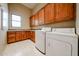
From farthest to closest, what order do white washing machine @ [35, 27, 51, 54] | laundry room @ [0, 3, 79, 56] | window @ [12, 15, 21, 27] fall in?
window @ [12, 15, 21, 27] → laundry room @ [0, 3, 79, 56] → white washing machine @ [35, 27, 51, 54]

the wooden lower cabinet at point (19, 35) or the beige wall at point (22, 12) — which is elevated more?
the beige wall at point (22, 12)

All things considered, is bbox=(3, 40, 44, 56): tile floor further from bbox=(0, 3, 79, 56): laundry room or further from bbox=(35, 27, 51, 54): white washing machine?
bbox=(35, 27, 51, 54): white washing machine

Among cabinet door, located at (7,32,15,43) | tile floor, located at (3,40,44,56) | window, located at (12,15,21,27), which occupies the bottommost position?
tile floor, located at (3,40,44,56)

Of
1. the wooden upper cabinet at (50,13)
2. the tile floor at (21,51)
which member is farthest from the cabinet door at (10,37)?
the wooden upper cabinet at (50,13)

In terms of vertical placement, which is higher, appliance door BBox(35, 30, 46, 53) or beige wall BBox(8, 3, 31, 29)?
beige wall BBox(8, 3, 31, 29)

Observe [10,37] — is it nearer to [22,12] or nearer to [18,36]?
[18,36]

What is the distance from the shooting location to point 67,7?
4.59 feet

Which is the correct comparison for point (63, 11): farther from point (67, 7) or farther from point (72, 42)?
point (72, 42)

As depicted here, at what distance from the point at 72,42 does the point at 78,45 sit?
76mm

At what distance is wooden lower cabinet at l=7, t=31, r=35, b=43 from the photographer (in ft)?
11.1

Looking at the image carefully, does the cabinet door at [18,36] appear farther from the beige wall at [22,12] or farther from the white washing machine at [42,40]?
the white washing machine at [42,40]

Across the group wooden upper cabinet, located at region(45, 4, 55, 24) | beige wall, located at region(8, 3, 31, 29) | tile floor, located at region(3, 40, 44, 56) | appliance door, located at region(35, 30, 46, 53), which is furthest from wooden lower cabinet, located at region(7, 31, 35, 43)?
wooden upper cabinet, located at region(45, 4, 55, 24)

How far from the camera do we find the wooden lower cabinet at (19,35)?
3.39m

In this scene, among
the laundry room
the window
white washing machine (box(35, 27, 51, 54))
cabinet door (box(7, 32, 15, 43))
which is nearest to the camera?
white washing machine (box(35, 27, 51, 54))
